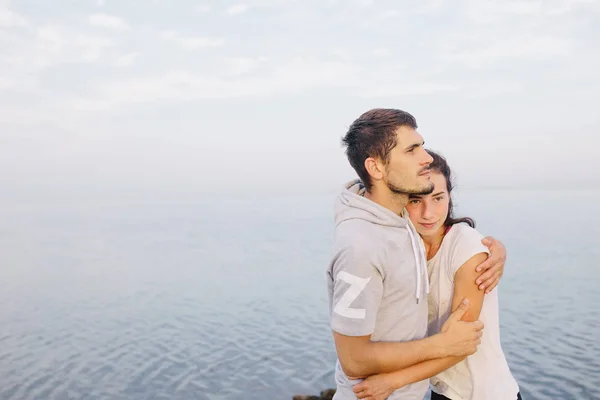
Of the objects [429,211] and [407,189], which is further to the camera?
[429,211]

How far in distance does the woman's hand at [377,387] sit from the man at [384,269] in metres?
0.05

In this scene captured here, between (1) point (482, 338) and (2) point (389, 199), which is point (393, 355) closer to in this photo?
(1) point (482, 338)

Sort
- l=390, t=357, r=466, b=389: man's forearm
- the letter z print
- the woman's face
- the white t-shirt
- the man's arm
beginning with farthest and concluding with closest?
the woman's face → the white t-shirt → l=390, t=357, r=466, b=389: man's forearm → the man's arm → the letter z print

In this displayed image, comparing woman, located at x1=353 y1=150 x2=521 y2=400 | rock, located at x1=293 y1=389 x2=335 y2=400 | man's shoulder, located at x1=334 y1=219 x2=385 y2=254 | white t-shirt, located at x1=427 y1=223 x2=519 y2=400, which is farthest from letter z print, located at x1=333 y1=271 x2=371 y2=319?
rock, located at x1=293 y1=389 x2=335 y2=400

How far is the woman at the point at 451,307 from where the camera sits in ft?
12.0

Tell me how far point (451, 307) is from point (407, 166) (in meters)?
1.12

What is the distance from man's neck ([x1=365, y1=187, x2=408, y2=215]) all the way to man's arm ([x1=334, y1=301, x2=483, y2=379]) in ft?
2.76

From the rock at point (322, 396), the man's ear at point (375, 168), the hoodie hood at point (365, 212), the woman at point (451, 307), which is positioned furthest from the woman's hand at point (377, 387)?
the rock at point (322, 396)

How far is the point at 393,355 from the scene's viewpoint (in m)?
3.51

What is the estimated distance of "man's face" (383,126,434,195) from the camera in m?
3.76

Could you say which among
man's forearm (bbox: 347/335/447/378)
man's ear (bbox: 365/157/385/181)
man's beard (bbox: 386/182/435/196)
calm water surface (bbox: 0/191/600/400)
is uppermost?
man's ear (bbox: 365/157/385/181)

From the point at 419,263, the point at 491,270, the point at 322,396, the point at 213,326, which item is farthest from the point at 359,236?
the point at 213,326

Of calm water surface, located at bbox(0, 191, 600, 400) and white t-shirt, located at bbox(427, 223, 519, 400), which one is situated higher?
white t-shirt, located at bbox(427, 223, 519, 400)

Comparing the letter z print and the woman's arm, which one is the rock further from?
the letter z print
